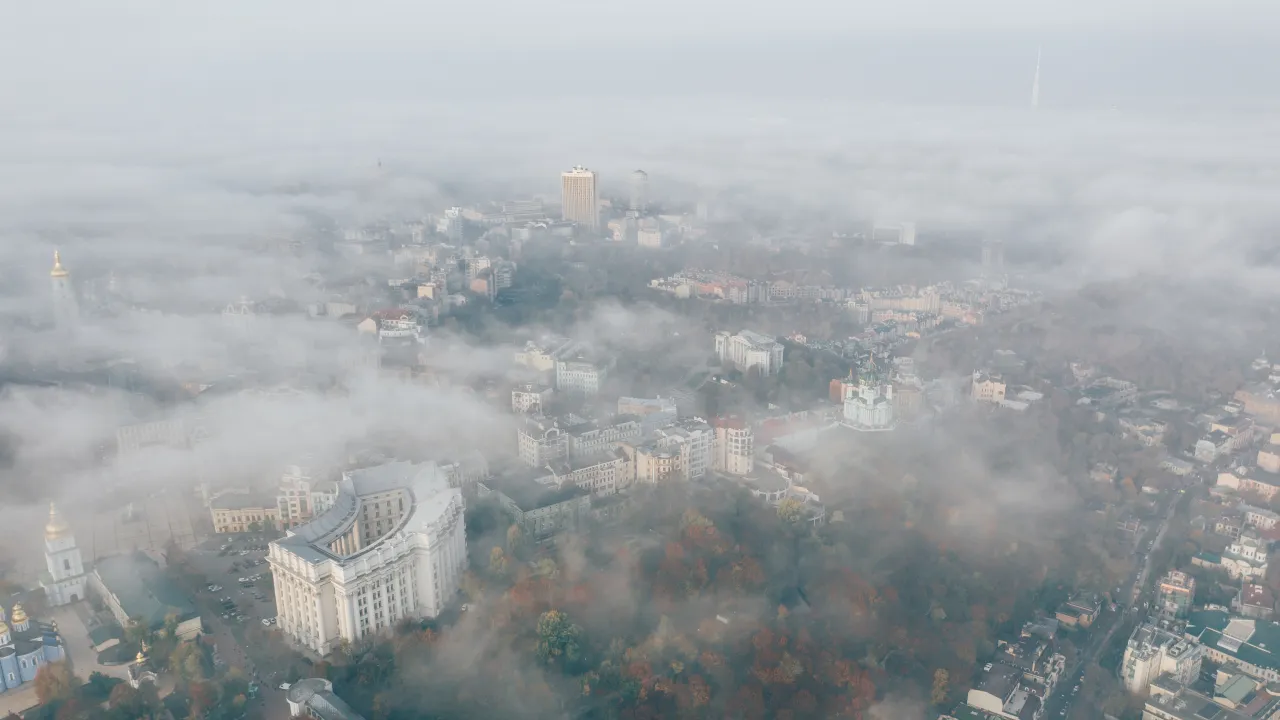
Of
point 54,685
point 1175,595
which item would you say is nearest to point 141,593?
point 54,685

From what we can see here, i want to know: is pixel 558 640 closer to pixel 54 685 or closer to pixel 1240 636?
pixel 54 685

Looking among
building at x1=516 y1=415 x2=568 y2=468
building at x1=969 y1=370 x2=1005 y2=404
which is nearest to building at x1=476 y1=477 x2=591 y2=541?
building at x1=516 y1=415 x2=568 y2=468

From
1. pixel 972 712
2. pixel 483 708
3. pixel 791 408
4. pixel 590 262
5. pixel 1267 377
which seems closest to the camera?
pixel 483 708

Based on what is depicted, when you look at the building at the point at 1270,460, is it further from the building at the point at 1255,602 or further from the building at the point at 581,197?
the building at the point at 581,197

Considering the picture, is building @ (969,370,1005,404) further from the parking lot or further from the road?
the parking lot

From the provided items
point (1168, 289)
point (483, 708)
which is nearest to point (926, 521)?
point (483, 708)

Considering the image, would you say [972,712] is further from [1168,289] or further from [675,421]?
[1168,289]

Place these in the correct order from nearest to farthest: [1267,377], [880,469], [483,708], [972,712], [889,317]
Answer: [483,708] < [972,712] < [880,469] < [1267,377] < [889,317]
